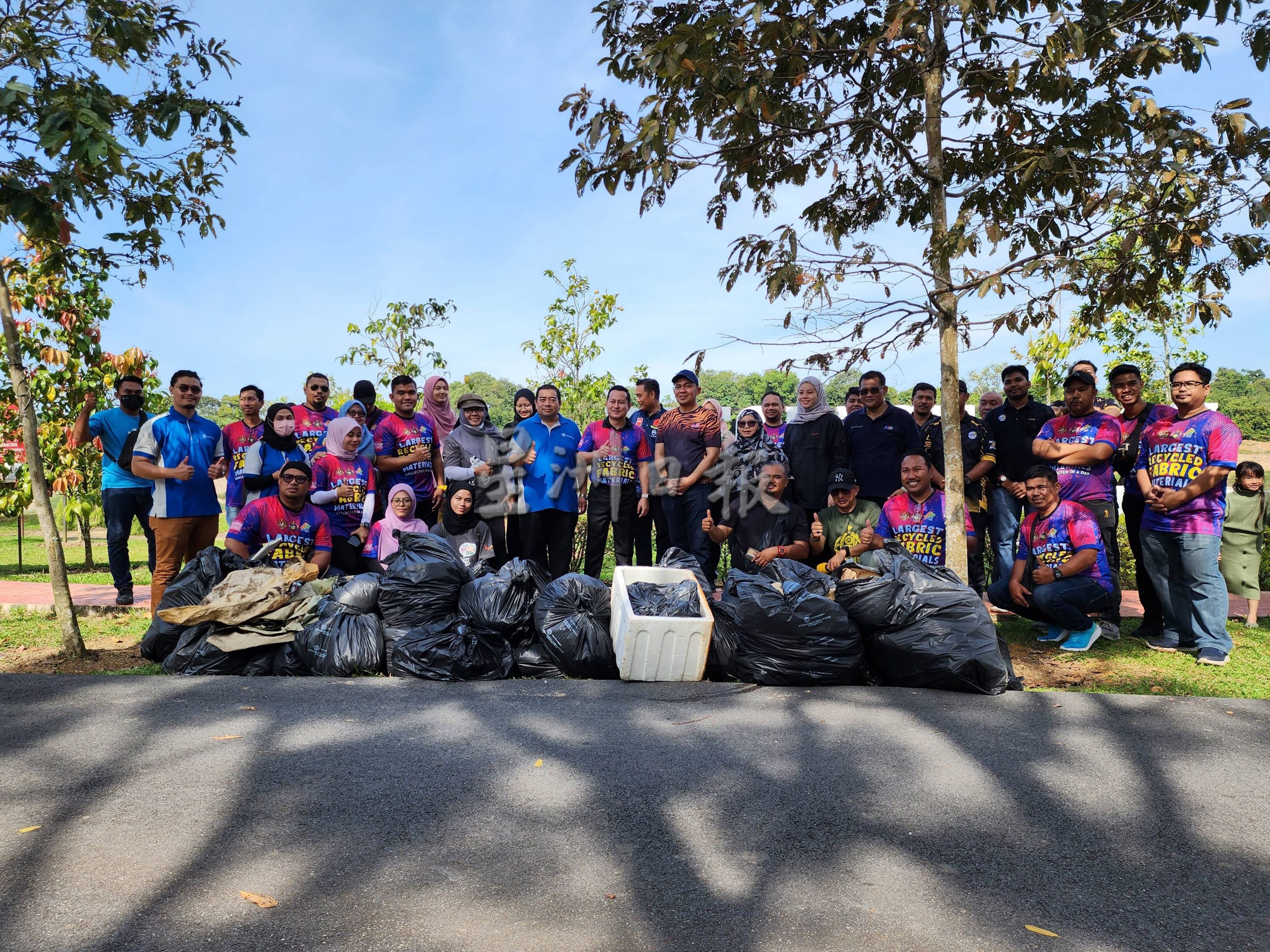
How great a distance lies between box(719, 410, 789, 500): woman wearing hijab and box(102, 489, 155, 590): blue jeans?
472 cm

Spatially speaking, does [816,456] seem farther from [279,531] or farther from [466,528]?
[279,531]

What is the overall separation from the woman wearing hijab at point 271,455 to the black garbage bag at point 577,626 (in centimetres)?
231

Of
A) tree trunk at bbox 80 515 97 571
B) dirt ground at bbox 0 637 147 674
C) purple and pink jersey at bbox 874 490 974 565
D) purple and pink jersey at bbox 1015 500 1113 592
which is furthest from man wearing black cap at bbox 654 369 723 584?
tree trunk at bbox 80 515 97 571

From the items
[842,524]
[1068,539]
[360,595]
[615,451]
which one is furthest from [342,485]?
[1068,539]

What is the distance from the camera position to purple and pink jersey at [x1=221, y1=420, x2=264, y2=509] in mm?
6328

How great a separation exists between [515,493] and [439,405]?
1.35 meters

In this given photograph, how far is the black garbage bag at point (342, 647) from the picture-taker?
480 centimetres

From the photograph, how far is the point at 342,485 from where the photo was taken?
6.11 meters

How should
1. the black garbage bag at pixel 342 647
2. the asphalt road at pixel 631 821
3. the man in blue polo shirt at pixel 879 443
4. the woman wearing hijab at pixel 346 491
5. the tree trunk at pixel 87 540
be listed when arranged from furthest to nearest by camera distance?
the tree trunk at pixel 87 540 < the man in blue polo shirt at pixel 879 443 < the woman wearing hijab at pixel 346 491 < the black garbage bag at pixel 342 647 < the asphalt road at pixel 631 821

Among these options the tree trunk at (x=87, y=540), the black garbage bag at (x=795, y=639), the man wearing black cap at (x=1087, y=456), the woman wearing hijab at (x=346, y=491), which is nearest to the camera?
the black garbage bag at (x=795, y=639)

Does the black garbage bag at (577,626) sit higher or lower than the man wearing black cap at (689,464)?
lower

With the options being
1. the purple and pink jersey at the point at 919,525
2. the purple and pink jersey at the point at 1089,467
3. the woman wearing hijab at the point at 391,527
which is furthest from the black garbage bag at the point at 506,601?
the purple and pink jersey at the point at 1089,467

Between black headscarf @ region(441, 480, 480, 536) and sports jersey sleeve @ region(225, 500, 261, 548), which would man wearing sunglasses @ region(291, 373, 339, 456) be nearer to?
sports jersey sleeve @ region(225, 500, 261, 548)

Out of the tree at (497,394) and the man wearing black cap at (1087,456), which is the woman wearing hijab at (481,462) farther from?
the tree at (497,394)
